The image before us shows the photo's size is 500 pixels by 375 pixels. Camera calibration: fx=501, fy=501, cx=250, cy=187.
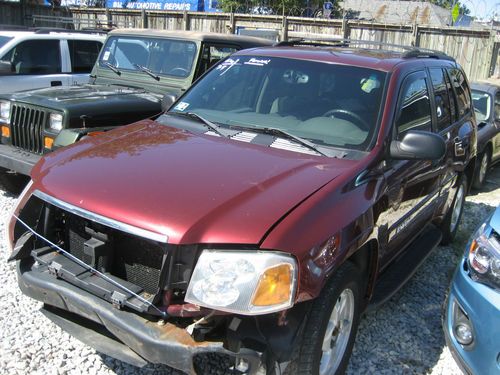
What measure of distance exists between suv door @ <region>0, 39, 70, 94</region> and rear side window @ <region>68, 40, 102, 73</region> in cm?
21

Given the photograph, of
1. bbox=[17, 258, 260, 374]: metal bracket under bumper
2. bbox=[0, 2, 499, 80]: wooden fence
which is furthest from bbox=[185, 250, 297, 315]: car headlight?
bbox=[0, 2, 499, 80]: wooden fence

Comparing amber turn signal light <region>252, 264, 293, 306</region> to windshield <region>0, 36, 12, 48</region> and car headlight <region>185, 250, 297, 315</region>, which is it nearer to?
car headlight <region>185, 250, 297, 315</region>

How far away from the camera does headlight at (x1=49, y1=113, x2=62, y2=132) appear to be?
4.98 meters

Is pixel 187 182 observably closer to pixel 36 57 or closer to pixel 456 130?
pixel 456 130

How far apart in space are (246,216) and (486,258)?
138 centimetres

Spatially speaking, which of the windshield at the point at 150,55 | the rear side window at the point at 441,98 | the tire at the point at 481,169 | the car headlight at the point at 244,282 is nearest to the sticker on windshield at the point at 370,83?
the rear side window at the point at 441,98

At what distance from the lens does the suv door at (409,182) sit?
10.6 feet

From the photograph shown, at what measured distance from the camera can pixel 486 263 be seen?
8.83 feet

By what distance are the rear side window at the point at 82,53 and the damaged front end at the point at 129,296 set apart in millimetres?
5802

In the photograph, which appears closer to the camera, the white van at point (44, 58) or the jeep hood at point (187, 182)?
the jeep hood at point (187, 182)

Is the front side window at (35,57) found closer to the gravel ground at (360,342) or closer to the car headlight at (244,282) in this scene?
the gravel ground at (360,342)

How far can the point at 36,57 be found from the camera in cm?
771

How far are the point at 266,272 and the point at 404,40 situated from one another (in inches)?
504

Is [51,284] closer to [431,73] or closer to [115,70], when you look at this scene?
[431,73]
